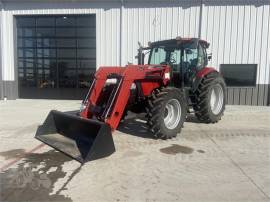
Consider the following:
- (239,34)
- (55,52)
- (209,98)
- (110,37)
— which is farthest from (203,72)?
(55,52)

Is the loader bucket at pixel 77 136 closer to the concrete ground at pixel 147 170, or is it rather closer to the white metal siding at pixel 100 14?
the concrete ground at pixel 147 170

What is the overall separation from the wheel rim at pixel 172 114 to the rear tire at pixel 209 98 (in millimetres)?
1282

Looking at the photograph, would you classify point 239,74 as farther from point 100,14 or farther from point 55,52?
→ point 55,52

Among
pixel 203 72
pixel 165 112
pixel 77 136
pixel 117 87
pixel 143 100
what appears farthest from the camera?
pixel 203 72

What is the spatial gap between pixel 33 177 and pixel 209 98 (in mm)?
4878

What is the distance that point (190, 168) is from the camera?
4211 millimetres

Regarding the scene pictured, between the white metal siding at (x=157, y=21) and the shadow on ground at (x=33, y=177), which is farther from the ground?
the white metal siding at (x=157, y=21)

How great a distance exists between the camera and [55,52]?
12.6m

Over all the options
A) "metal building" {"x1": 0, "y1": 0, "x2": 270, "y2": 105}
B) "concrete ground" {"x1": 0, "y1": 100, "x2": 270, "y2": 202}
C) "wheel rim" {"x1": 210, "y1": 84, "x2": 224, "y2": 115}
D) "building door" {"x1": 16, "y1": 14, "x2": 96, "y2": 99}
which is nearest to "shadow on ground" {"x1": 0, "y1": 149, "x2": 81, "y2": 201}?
"concrete ground" {"x1": 0, "y1": 100, "x2": 270, "y2": 202}

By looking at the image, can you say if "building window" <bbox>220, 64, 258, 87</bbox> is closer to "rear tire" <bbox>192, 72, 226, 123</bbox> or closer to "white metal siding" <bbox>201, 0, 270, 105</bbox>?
"white metal siding" <bbox>201, 0, 270, 105</bbox>

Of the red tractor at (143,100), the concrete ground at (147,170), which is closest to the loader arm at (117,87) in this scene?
the red tractor at (143,100)

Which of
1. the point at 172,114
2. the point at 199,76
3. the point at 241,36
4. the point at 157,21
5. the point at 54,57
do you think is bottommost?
the point at 172,114

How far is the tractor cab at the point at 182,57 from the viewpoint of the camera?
6.82 metres

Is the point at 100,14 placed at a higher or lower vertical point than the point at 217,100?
higher
